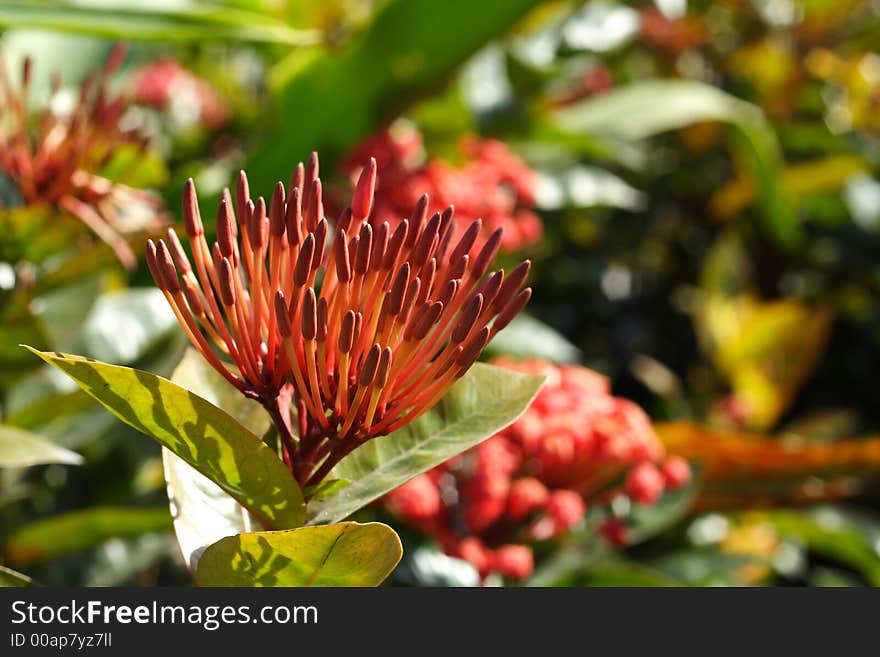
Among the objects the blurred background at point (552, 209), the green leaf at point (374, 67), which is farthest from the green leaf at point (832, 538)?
the green leaf at point (374, 67)

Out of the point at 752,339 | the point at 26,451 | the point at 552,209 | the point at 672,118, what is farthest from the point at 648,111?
the point at 26,451

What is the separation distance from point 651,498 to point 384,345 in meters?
0.44

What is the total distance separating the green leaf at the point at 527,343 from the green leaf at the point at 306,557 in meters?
0.64

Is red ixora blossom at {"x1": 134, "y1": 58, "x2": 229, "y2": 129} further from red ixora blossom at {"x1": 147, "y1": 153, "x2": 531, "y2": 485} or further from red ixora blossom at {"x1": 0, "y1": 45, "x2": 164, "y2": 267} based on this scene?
red ixora blossom at {"x1": 147, "y1": 153, "x2": 531, "y2": 485}

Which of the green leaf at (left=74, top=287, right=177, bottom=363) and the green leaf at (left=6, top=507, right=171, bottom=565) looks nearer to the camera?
the green leaf at (left=6, top=507, right=171, bottom=565)

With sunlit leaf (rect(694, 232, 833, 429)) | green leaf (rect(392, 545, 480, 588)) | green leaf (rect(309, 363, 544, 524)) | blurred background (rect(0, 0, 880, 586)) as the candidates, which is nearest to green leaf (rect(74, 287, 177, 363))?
blurred background (rect(0, 0, 880, 586))

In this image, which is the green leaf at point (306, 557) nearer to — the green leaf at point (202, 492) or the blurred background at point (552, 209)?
the green leaf at point (202, 492)

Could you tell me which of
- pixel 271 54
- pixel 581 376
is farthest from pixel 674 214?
pixel 581 376

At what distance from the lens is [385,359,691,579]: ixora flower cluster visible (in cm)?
73

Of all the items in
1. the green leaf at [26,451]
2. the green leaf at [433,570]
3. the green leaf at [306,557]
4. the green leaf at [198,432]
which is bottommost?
the green leaf at [306,557]

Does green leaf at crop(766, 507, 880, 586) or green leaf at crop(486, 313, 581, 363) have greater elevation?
green leaf at crop(486, 313, 581, 363)

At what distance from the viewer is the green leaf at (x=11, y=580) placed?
497 millimetres

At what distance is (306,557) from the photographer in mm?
440

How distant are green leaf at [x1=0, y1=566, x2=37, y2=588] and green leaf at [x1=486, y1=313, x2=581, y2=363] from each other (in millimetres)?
640
